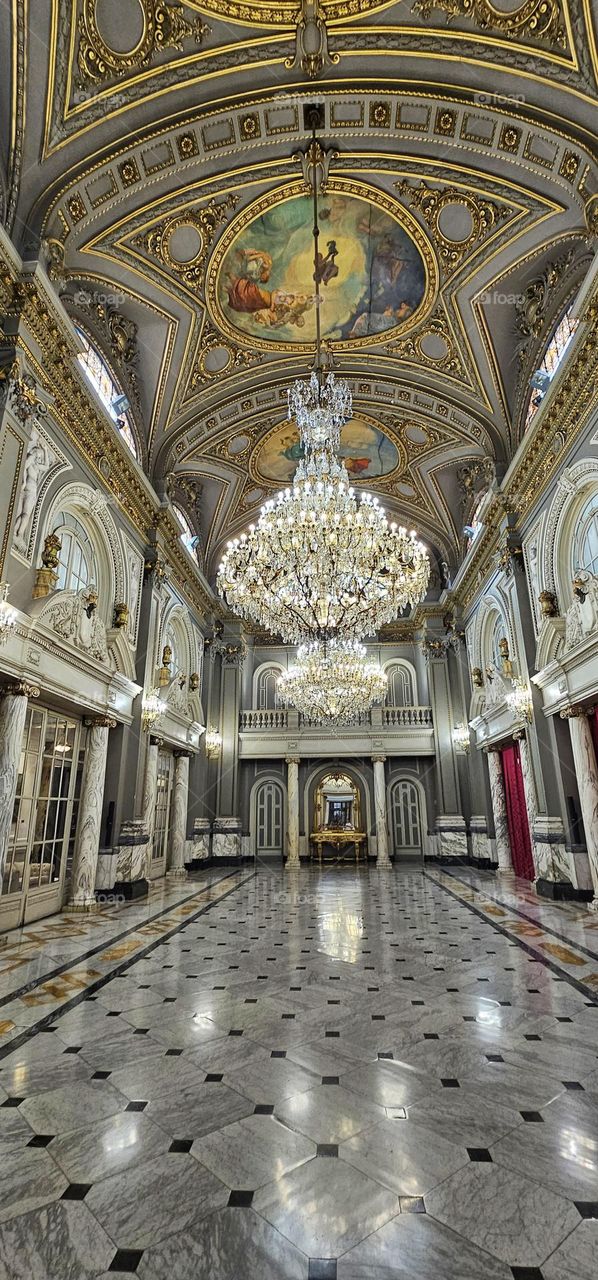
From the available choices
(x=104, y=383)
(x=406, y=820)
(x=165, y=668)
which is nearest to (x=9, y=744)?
(x=165, y=668)

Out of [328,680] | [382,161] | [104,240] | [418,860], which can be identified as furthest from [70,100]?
[418,860]

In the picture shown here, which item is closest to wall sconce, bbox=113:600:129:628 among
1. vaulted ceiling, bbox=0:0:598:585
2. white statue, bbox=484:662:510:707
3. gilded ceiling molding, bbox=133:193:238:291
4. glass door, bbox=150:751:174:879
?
vaulted ceiling, bbox=0:0:598:585

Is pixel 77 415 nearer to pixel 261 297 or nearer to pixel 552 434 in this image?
pixel 261 297

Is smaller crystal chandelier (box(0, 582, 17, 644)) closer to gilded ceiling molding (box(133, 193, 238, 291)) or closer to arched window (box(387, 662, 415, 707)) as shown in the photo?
gilded ceiling molding (box(133, 193, 238, 291))

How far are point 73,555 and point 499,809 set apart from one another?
10.3m

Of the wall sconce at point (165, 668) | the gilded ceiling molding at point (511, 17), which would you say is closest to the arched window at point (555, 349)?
the gilded ceiling molding at point (511, 17)

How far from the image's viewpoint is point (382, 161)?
7656 millimetres

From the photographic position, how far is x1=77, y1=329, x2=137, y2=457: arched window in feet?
29.5

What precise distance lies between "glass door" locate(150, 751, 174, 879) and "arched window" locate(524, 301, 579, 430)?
10237 mm

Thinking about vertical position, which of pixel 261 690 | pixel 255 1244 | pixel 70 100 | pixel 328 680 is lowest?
→ pixel 255 1244

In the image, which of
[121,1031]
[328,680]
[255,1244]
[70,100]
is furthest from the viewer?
[328,680]

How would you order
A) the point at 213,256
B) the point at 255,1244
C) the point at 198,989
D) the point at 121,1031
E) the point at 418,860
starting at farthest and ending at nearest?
the point at 418,860, the point at 213,256, the point at 198,989, the point at 121,1031, the point at 255,1244

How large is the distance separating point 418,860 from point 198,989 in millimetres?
13067

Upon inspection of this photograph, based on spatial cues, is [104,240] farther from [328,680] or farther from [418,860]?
[418,860]
